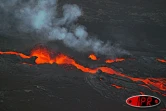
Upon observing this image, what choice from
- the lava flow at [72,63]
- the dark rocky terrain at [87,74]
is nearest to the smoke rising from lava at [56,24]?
the dark rocky terrain at [87,74]

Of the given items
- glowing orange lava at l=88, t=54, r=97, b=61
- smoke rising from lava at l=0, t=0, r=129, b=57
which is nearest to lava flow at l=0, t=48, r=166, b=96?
glowing orange lava at l=88, t=54, r=97, b=61

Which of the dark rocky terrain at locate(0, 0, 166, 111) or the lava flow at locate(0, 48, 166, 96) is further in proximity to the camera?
the lava flow at locate(0, 48, 166, 96)

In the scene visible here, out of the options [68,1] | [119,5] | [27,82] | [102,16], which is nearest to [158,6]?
[119,5]

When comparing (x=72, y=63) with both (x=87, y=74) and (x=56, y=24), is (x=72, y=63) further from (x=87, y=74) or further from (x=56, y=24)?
(x=56, y=24)

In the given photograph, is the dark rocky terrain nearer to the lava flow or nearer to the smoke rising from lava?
the lava flow

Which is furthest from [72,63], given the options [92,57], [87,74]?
[92,57]

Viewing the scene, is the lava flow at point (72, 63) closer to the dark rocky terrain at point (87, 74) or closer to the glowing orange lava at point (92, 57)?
the dark rocky terrain at point (87, 74)

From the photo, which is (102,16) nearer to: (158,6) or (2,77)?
(158,6)

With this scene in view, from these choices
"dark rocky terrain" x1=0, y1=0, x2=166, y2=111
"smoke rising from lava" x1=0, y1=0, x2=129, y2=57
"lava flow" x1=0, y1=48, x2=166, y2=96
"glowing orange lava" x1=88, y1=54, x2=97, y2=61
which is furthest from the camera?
"smoke rising from lava" x1=0, y1=0, x2=129, y2=57

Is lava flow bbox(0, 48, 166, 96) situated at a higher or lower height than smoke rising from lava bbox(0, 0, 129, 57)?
lower
